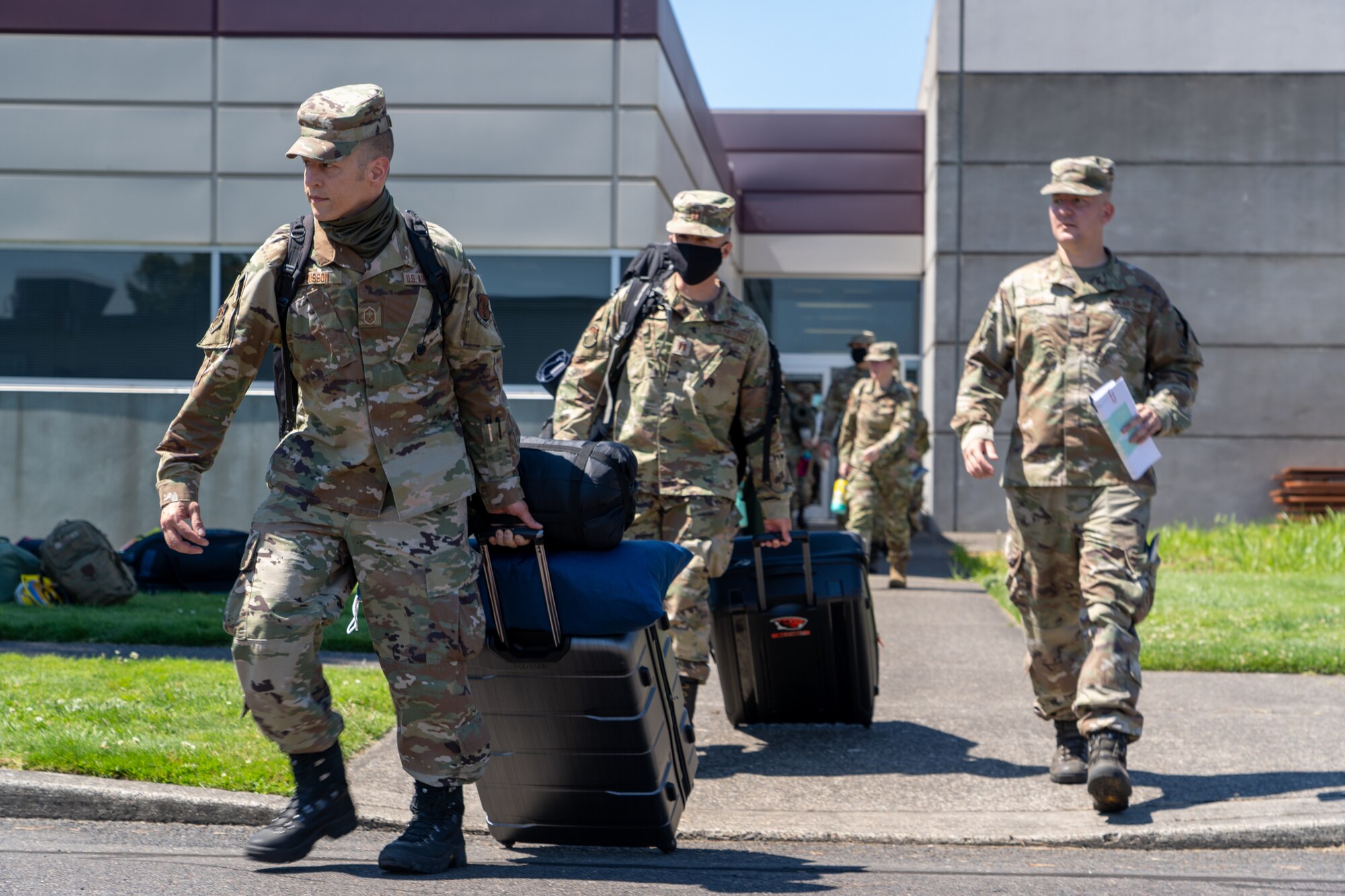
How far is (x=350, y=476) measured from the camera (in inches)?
148

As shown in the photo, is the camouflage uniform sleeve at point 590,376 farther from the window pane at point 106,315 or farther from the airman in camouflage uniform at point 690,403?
the window pane at point 106,315

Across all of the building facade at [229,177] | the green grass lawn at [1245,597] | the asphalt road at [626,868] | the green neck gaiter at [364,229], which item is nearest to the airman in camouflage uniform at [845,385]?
the green grass lawn at [1245,597]

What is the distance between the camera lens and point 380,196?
148 inches

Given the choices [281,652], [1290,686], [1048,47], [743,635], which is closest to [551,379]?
[743,635]

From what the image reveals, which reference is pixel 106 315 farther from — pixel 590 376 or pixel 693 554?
pixel 693 554

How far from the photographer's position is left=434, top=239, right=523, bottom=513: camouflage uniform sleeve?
386 centimetres

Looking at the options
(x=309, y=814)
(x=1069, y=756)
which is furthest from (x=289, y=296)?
(x=1069, y=756)

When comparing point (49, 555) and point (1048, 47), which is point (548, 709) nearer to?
point (49, 555)

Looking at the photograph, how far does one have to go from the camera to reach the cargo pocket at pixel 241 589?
11.9 feet

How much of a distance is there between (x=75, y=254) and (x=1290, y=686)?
9921 millimetres

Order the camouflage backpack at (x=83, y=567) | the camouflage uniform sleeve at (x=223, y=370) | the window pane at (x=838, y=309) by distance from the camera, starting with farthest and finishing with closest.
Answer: the window pane at (x=838, y=309) → the camouflage backpack at (x=83, y=567) → the camouflage uniform sleeve at (x=223, y=370)

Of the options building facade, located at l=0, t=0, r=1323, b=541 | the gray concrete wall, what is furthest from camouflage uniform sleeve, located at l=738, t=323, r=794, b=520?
the gray concrete wall

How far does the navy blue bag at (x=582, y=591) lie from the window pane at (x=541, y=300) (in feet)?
26.5

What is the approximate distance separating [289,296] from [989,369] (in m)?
2.76
